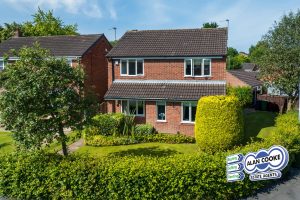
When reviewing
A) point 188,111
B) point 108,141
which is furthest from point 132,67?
point 108,141

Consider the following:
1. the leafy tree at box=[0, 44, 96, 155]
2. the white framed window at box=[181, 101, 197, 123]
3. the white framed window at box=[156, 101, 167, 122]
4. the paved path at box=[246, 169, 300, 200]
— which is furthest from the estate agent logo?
the white framed window at box=[156, 101, 167, 122]

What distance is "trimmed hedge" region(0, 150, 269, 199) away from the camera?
10.8m

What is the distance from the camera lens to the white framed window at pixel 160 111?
22.9 metres

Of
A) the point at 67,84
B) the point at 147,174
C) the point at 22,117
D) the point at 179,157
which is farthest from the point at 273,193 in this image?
the point at 22,117

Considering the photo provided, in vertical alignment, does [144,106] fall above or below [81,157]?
above

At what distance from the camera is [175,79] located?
2364 centimetres

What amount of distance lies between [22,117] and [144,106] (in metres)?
11.5

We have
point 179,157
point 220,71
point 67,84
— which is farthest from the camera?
point 220,71

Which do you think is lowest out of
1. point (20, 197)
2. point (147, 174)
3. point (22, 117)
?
point (20, 197)

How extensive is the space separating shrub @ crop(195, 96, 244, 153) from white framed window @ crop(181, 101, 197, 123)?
4158 mm

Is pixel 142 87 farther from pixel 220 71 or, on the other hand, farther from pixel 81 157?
pixel 81 157

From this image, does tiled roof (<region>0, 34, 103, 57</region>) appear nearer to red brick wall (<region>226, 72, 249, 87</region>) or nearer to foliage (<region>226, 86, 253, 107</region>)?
foliage (<region>226, 86, 253, 107</region>)

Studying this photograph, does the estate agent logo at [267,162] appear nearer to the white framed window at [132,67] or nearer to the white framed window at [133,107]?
the white framed window at [133,107]

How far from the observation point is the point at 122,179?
10.8m
